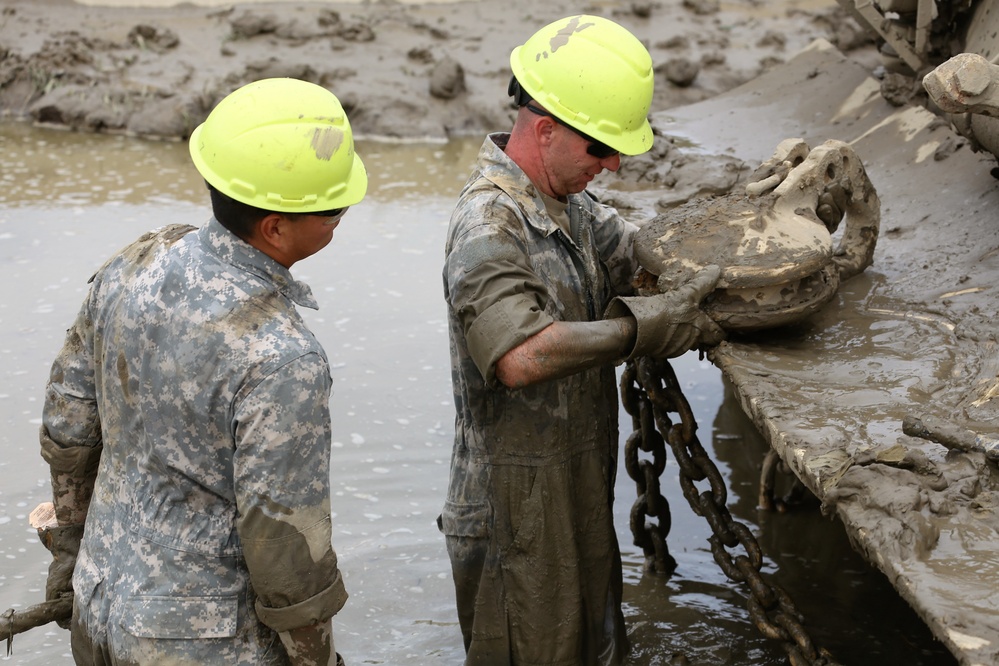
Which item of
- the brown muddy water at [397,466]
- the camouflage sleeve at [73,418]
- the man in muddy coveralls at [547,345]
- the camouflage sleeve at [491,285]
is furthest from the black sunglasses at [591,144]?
the brown muddy water at [397,466]

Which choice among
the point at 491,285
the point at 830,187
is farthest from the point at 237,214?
the point at 830,187

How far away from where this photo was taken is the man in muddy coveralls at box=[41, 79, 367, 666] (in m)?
2.10

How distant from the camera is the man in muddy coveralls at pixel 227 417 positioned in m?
2.10

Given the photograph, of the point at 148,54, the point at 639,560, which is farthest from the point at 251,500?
the point at 148,54

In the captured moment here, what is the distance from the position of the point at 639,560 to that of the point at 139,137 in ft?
28.0

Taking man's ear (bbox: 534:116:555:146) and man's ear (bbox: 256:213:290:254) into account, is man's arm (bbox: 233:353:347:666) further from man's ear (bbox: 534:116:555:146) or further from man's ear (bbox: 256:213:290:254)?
man's ear (bbox: 534:116:555:146)

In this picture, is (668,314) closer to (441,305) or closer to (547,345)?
(547,345)

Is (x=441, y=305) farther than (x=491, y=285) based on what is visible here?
Yes

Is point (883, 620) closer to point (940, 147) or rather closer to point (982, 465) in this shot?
point (982, 465)

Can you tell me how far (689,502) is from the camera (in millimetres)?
3514

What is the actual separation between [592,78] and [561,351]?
0.71 meters

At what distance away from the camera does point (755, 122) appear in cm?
668

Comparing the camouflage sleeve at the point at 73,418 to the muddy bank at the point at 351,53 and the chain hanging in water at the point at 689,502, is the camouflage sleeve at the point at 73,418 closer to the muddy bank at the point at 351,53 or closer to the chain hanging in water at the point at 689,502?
the chain hanging in water at the point at 689,502

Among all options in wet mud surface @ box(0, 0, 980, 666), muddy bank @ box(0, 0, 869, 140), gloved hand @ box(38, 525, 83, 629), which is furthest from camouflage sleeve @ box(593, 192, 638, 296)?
muddy bank @ box(0, 0, 869, 140)
